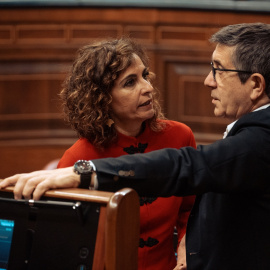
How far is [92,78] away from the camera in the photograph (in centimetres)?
174

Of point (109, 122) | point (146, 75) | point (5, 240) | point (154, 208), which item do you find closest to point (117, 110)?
point (109, 122)

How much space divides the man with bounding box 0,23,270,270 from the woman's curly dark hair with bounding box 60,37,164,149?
1.55 ft

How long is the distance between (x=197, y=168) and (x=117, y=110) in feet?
2.40

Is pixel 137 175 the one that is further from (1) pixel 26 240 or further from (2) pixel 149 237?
(2) pixel 149 237

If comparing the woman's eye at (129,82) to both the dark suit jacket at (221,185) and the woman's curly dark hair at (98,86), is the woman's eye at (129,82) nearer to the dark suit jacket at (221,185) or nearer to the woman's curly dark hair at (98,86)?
the woman's curly dark hair at (98,86)

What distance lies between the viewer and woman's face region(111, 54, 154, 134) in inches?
67.6

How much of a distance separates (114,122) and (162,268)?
533 mm

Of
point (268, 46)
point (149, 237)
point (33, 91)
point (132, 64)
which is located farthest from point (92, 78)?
point (33, 91)

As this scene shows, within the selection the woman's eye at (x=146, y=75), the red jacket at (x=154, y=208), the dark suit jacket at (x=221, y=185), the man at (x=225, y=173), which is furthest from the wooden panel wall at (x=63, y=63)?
the dark suit jacket at (x=221, y=185)

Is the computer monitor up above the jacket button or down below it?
below

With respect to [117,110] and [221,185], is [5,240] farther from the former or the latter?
[117,110]

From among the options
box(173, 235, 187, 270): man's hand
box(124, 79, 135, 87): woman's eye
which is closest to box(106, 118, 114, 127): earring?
box(124, 79, 135, 87): woman's eye

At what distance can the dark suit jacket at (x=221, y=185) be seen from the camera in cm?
103

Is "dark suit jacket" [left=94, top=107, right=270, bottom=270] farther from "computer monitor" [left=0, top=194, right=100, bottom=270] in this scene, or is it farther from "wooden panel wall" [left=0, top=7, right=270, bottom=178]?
"wooden panel wall" [left=0, top=7, right=270, bottom=178]
